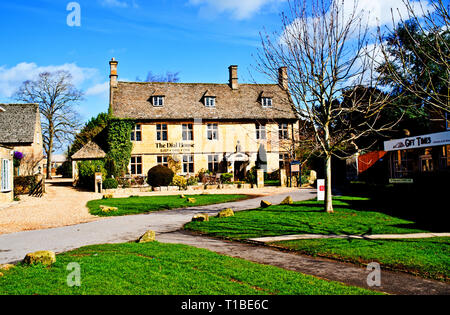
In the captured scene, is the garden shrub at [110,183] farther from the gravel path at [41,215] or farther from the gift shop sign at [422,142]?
the gift shop sign at [422,142]

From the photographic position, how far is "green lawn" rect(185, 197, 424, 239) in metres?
11.5

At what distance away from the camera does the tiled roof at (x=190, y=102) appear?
35.6m

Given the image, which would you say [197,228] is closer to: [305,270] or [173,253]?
[173,253]

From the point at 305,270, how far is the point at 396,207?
A: 36.3 ft

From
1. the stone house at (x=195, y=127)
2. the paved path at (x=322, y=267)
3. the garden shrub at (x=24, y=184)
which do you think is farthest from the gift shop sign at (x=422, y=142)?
the garden shrub at (x=24, y=184)

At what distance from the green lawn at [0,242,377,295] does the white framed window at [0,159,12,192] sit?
1555 cm

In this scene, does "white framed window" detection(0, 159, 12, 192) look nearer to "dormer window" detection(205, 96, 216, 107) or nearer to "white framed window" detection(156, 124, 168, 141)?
"white framed window" detection(156, 124, 168, 141)

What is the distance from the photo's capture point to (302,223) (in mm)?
12914

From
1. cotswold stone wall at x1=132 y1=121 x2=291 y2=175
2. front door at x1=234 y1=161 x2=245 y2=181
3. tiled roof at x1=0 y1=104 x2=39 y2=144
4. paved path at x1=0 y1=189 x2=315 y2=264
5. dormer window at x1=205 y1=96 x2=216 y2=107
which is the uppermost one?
dormer window at x1=205 y1=96 x2=216 y2=107

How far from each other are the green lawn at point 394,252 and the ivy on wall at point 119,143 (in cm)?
2625

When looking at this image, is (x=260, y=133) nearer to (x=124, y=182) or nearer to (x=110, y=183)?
(x=124, y=182)

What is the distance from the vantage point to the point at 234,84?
40.3m

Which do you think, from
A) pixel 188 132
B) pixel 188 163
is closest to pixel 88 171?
pixel 188 163

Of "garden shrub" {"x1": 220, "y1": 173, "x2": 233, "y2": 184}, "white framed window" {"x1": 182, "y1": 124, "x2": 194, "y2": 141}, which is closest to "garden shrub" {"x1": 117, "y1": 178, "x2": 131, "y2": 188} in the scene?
"white framed window" {"x1": 182, "y1": 124, "x2": 194, "y2": 141}
